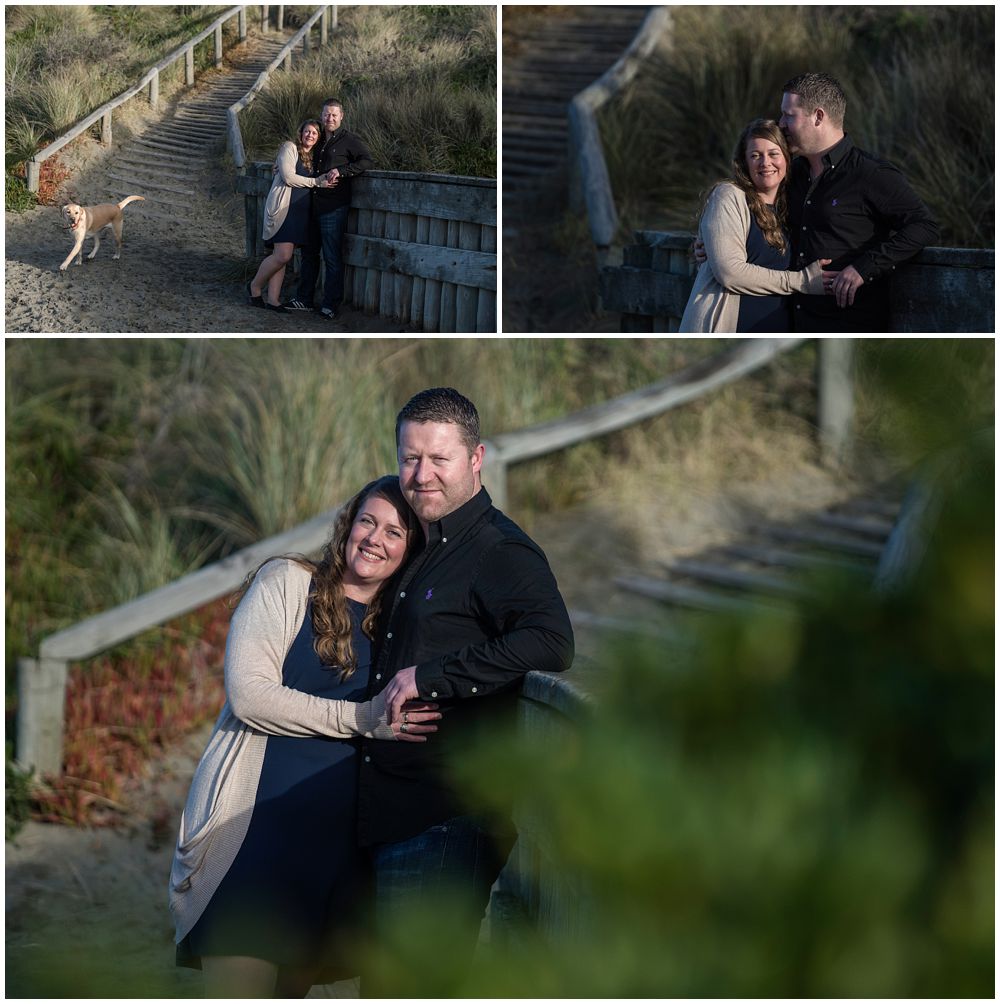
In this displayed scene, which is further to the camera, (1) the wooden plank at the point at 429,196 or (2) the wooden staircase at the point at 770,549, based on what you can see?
(2) the wooden staircase at the point at 770,549

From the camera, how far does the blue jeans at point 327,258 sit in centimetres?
482

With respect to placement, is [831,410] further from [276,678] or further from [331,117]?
[276,678]

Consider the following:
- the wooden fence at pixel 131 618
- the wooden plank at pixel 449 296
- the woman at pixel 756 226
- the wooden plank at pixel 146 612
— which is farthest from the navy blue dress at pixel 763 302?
the wooden plank at pixel 146 612

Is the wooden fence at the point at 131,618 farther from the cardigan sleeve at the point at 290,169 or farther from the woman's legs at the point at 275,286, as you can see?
the cardigan sleeve at the point at 290,169

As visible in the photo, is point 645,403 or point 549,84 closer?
point 645,403

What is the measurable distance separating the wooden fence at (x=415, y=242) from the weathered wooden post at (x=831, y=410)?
329cm

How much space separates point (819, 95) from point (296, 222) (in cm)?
204

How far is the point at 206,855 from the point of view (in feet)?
9.04

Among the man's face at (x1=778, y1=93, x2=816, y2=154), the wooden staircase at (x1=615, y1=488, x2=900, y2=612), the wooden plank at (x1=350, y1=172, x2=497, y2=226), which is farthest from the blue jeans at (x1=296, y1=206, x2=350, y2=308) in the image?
the wooden staircase at (x1=615, y1=488, x2=900, y2=612)

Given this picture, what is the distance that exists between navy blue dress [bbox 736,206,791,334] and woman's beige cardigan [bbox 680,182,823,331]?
2 cm

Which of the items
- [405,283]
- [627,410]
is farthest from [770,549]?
[405,283]

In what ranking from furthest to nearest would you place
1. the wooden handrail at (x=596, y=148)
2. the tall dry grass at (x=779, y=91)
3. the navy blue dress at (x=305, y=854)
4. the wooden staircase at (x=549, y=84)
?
the wooden staircase at (x=549, y=84), the wooden handrail at (x=596, y=148), the tall dry grass at (x=779, y=91), the navy blue dress at (x=305, y=854)

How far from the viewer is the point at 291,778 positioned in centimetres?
278

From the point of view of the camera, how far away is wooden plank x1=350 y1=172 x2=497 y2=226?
16.0 feet
